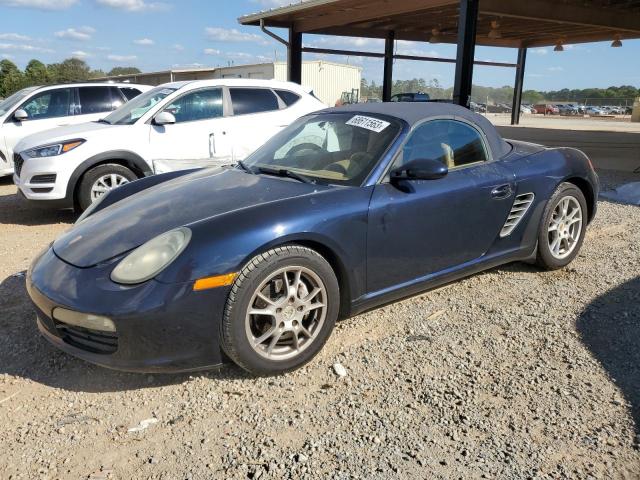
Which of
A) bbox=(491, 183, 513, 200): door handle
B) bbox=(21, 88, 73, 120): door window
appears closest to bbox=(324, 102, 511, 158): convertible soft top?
bbox=(491, 183, 513, 200): door handle

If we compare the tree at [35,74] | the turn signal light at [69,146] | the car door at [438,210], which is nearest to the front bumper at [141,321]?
the car door at [438,210]

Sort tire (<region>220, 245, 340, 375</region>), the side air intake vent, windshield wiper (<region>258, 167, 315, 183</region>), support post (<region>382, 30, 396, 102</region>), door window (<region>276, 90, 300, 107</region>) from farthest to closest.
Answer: support post (<region>382, 30, 396, 102</region>) → door window (<region>276, 90, 300, 107</region>) → the side air intake vent → windshield wiper (<region>258, 167, 315, 183</region>) → tire (<region>220, 245, 340, 375</region>)

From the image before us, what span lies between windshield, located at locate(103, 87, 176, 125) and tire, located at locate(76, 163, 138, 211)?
0.64 meters

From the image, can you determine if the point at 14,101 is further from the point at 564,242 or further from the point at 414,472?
the point at 414,472

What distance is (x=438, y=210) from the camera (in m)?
3.44

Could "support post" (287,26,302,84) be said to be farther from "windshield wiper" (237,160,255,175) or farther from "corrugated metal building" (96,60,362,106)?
"corrugated metal building" (96,60,362,106)

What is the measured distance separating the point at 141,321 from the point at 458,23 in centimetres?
1571

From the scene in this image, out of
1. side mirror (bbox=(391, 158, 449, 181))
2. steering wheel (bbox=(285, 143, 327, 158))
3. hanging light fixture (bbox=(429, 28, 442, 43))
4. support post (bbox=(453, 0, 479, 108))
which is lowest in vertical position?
side mirror (bbox=(391, 158, 449, 181))

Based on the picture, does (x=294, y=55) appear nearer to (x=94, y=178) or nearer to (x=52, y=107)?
(x=52, y=107)

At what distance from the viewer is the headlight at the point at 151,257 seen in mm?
2604

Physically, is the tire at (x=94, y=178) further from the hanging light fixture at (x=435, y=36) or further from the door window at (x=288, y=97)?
the hanging light fixture at (x=435, y=36)

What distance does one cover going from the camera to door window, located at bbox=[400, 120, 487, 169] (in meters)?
3.53

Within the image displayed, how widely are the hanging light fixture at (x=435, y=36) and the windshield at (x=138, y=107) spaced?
52.6ft

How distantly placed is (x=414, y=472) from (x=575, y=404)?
3.28 feet
